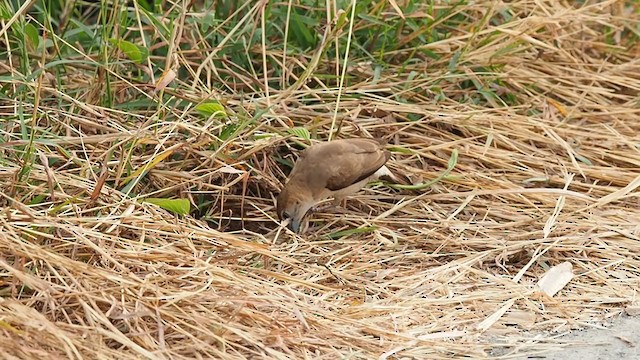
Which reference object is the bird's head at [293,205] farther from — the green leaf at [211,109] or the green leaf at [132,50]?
the green leaf at [132,50]

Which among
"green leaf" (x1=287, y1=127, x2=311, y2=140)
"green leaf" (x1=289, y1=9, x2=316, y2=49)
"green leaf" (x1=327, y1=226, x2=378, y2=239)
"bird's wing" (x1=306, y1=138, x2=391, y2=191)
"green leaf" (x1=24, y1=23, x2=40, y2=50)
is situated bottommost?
"green leaf" (x1=327, y1=226, x2=378, y2=239)

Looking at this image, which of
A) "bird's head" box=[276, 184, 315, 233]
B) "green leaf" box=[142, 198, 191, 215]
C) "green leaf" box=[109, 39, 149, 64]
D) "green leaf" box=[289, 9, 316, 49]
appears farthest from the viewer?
"green leaf" box=[289, 9, 316, 49]

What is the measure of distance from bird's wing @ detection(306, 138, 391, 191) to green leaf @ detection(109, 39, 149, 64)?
732mm

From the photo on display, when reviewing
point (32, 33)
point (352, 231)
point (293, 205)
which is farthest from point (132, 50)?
point (352, 231)

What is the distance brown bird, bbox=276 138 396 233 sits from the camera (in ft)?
13.9

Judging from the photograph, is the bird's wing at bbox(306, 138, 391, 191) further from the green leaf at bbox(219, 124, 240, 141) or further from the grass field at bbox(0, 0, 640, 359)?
the green leaf at bbox(219, 124, 240, 141)

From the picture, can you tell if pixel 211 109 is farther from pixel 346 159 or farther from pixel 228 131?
pixel 346 159

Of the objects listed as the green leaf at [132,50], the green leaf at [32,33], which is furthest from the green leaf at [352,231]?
the green leaf at [32,33]

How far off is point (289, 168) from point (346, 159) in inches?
13.6

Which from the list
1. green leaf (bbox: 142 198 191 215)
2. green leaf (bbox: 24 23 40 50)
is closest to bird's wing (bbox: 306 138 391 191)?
green leaf (bbox: 142 198 191 215)

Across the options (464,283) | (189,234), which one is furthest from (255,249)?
(464,283)

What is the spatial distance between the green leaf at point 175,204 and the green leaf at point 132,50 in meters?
0.71

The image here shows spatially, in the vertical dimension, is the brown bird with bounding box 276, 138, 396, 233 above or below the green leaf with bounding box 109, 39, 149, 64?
below

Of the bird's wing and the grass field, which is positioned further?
the bird's wing
